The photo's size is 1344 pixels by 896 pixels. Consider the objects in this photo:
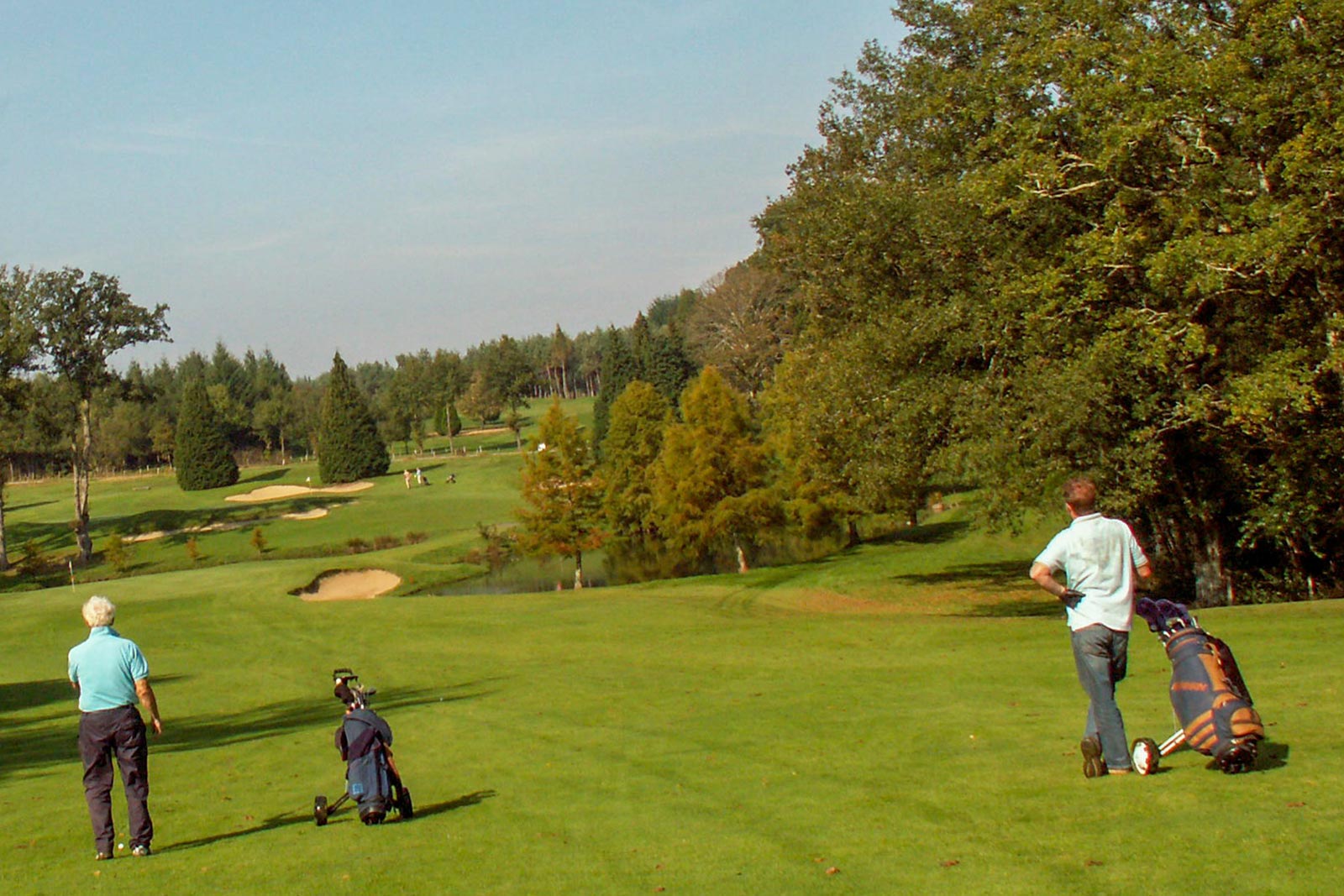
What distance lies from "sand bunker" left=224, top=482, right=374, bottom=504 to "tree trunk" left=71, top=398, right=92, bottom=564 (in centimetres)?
1747

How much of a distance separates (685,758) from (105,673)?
222 inches

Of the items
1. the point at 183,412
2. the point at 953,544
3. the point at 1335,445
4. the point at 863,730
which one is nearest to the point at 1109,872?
the point at 863,730

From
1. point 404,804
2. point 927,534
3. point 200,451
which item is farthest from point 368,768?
point 200,451

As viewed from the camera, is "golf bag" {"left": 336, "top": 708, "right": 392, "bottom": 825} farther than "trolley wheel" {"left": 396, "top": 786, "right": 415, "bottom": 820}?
No

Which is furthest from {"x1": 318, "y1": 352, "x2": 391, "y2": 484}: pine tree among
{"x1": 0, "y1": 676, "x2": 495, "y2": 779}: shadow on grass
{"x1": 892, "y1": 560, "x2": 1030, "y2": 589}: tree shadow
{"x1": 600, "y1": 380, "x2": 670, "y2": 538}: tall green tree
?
{"x1": 0, "y1": 676, "x2": 495, "y2": 779}: shadow on grass

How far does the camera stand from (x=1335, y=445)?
22438 mm

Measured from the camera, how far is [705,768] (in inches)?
466

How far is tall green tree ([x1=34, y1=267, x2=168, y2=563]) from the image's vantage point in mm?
65500

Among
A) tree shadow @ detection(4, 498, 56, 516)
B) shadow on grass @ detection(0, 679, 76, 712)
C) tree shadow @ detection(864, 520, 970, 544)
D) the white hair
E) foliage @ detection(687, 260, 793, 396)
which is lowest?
tree shadow @ detection(864, 520, 970, 544)

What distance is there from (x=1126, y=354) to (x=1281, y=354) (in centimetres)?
276

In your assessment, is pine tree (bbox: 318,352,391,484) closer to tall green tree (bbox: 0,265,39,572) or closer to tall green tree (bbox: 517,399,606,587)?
tall green tree (bbox: 0,265,39,572)

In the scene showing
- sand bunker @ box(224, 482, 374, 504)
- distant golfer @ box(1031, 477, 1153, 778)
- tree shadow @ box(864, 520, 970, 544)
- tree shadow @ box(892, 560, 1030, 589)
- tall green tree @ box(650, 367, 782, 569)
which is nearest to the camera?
distant golfer @ box(1031, 477, 1153, 778)

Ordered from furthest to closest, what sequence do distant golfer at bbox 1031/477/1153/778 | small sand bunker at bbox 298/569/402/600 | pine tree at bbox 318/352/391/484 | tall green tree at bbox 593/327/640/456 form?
tall green tree at bbox 593/327/640/456, pine tree at bbox 318/352/391/484, small sand bunker at bbox 298/569/402/600, distant golfer at bbox 1031/477/1153/778

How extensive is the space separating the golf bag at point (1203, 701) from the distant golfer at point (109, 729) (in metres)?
7.84
